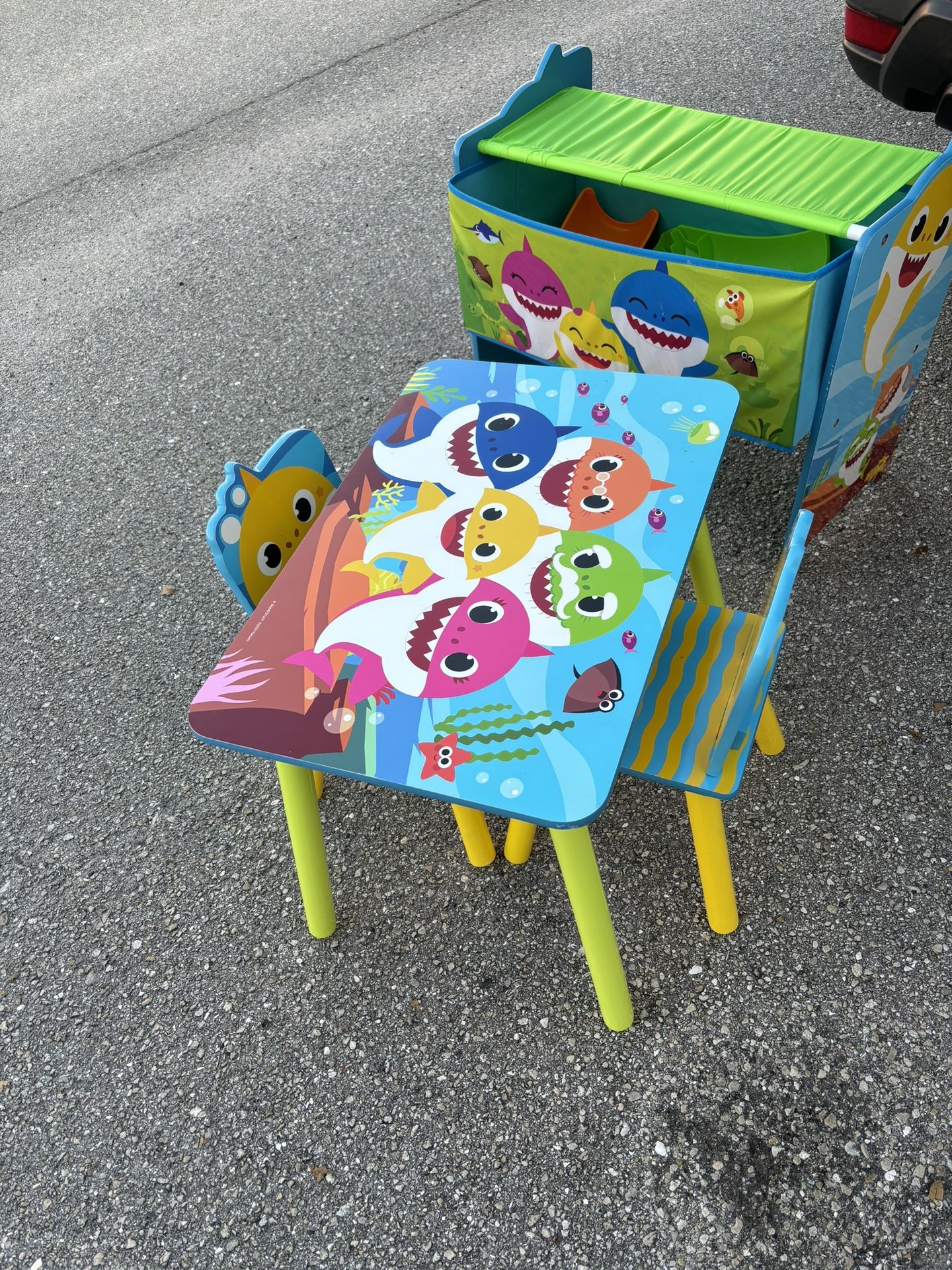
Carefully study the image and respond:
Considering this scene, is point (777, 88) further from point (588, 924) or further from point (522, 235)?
point (588, 924)

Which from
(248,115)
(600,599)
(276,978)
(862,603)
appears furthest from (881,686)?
(248,115)

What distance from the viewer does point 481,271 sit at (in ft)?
7.47

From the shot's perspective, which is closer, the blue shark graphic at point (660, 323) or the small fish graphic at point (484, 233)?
the blue shark graphic at point (660, 323)

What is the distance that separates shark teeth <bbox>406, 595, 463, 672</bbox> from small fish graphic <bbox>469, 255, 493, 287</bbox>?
3.64 feet

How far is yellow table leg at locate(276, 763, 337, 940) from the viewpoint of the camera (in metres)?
1.64

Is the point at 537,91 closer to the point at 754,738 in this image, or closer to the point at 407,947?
the point at 754,738

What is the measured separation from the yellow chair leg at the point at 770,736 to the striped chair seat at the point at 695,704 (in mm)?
312

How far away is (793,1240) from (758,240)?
6.89 feet

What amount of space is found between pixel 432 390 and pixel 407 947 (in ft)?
3.42

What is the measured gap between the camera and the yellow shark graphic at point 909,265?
184 cm

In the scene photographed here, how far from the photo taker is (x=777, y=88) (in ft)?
12.1

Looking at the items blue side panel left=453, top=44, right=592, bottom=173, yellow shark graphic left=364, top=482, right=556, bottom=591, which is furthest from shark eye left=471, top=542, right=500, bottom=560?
blue side panel left=453, top=44, right=592, bottom=173

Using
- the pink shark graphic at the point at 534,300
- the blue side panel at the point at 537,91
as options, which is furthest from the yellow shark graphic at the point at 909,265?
the blue side panel at the point at 537,91

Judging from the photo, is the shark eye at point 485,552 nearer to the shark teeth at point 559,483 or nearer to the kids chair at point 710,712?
the shark teeth at point 559,483
